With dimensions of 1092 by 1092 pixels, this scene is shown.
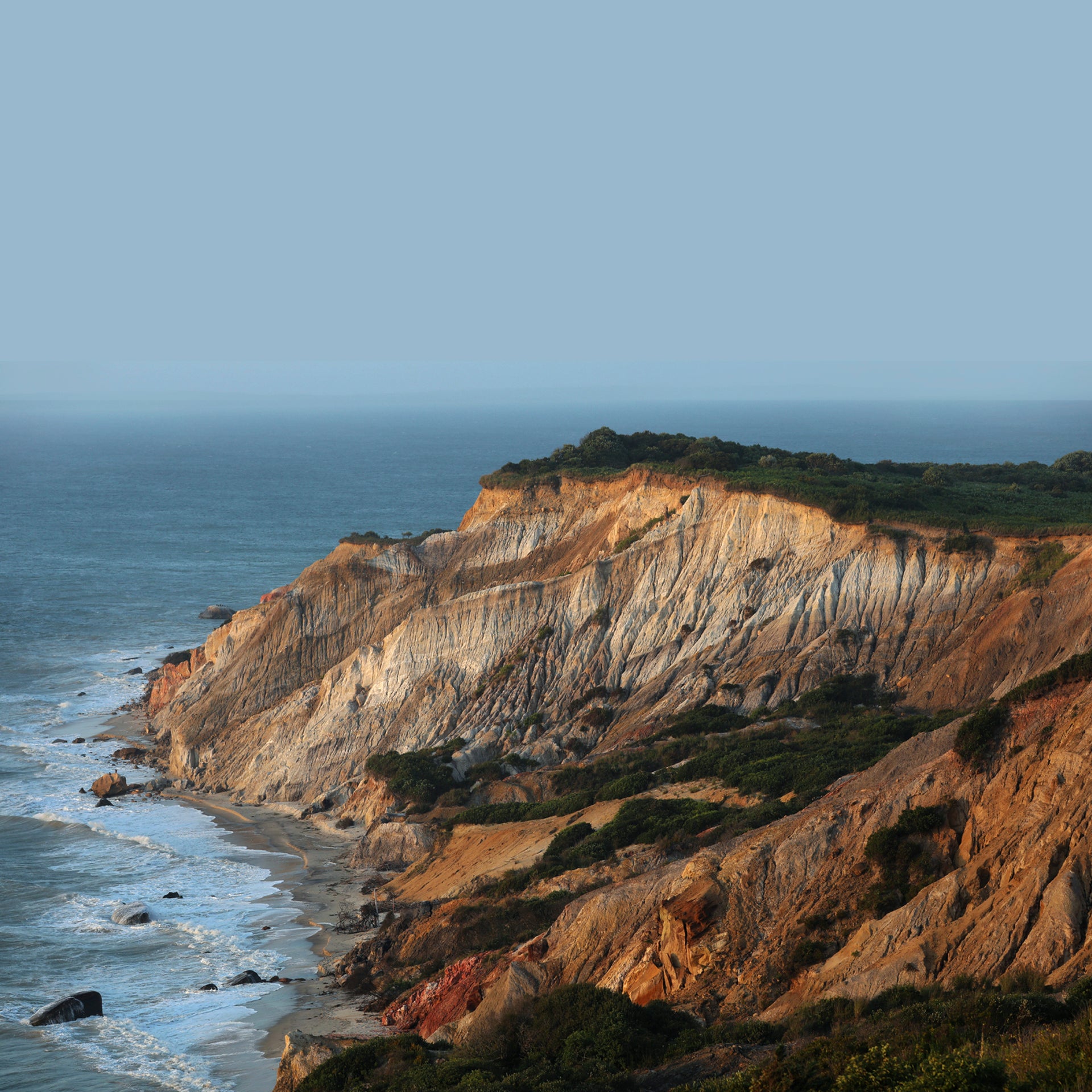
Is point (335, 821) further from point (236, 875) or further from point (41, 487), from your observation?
point (41, 487)

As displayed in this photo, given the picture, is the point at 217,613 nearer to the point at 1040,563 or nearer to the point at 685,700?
the point at 685,700

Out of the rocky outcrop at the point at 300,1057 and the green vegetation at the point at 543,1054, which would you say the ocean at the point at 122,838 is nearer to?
the rocky outcrop at the point at 300,1057

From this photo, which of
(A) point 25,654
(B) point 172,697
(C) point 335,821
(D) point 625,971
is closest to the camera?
(D) point 625,971

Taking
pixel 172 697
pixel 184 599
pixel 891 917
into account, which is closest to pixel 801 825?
pixel 891 917

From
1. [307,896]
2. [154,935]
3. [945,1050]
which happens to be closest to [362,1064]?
[945,1050]

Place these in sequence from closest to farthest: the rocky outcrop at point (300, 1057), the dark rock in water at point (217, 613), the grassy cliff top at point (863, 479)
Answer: the rocky outcrop at point (300, 1057) < the grassy cliff top at point (863, 479) < the dark rock in water at point (217, 613)

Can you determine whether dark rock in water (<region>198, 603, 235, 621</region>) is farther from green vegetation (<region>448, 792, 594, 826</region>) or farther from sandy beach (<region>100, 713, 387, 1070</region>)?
green vegetation (<region>448, 792, 594, 826</region>)

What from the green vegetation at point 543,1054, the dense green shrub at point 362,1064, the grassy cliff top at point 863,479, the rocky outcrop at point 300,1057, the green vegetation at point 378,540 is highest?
the grassy cliff top at point 863,479

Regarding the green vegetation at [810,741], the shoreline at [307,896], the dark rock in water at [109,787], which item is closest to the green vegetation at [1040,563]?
the green vegetation at [810,741]
